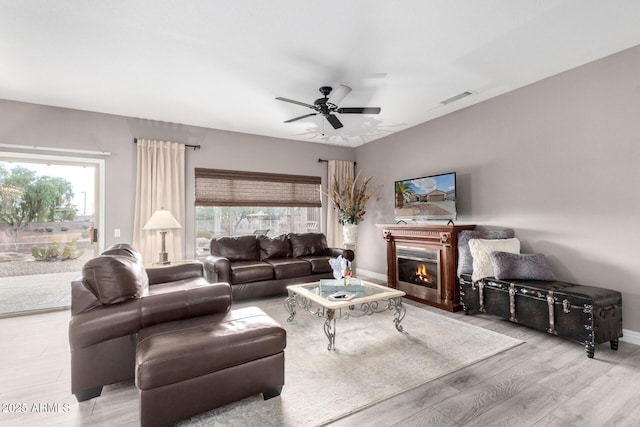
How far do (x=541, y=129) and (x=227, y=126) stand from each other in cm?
463

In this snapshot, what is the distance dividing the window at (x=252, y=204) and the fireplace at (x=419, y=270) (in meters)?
2.21

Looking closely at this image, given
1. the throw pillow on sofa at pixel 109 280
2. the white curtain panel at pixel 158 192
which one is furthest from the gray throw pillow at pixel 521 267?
the white curtain panel at pixel 158 192

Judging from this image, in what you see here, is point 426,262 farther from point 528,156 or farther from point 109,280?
point 109,280

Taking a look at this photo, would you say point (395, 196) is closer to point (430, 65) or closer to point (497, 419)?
point (430, 65)

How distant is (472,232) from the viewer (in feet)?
13.3

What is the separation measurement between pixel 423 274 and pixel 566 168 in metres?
2.21

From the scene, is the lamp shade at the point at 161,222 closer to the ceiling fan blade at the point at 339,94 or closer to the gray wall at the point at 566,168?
the ceiling fan blade at the point at 339,94

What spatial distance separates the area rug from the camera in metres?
1.96

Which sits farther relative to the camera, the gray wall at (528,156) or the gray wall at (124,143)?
the gray wall at (124,143)

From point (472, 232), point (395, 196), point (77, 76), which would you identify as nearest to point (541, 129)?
point (472, 232)

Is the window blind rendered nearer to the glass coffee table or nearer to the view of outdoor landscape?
the view of outdoor landscape

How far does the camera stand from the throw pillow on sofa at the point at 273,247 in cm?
521

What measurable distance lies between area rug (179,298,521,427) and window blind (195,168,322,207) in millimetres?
2560

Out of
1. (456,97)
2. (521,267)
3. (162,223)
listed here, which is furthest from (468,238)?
(162,223)
